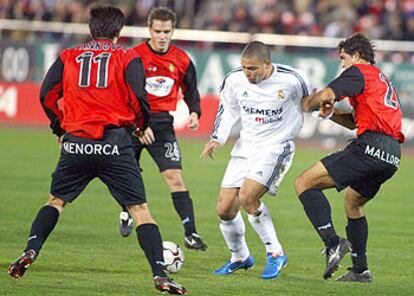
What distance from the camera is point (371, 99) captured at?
9.62 meters

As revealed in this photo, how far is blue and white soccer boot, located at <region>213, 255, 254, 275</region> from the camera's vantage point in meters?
10.3

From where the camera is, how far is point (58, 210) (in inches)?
354

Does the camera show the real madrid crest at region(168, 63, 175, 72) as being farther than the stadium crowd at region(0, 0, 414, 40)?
No

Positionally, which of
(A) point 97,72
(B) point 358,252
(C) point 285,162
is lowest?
(B) point 358,252

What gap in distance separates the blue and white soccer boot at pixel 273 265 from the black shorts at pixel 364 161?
3.22 ft

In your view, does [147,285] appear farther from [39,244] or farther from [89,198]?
[89,198]

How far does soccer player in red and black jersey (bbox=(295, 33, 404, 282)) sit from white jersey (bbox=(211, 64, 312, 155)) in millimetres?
416

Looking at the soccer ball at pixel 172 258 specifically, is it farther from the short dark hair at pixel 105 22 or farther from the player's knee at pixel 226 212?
the short dark hair at pixel 105 22

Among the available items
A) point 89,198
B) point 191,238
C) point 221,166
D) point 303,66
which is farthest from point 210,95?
point 191,238

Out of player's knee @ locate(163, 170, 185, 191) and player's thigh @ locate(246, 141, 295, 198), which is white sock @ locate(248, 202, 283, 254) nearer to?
player's thigh @ locate(246, 141, 295, 198)

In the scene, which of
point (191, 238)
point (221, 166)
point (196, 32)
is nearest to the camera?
point (191, 238)

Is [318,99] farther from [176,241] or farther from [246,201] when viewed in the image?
[176,241]

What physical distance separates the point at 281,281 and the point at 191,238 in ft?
6.24

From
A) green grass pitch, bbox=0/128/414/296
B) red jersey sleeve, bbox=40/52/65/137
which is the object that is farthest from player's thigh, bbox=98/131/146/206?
green grass pitch, bbox=0/128/414/296
